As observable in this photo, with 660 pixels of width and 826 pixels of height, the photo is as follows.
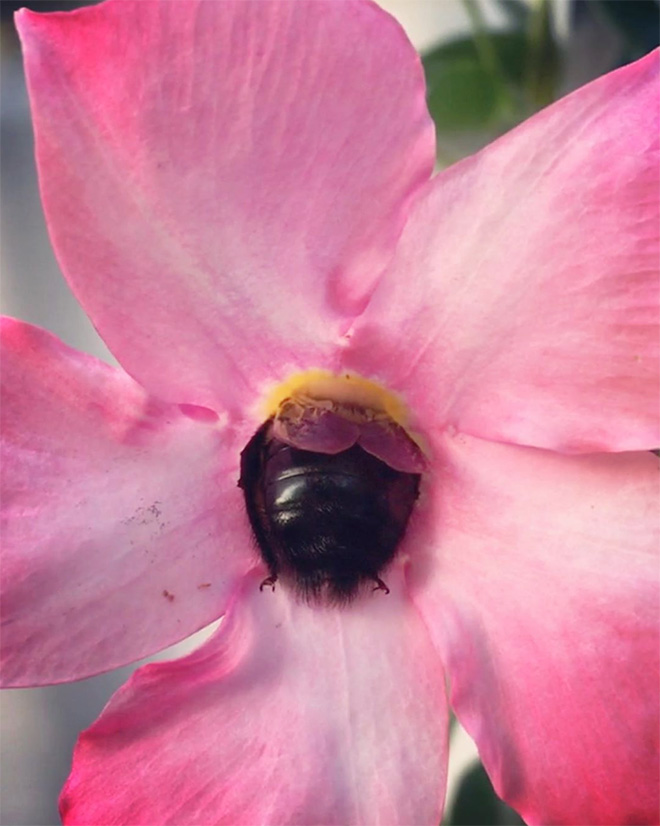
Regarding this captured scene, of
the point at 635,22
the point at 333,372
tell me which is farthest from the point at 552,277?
the point at 635,22

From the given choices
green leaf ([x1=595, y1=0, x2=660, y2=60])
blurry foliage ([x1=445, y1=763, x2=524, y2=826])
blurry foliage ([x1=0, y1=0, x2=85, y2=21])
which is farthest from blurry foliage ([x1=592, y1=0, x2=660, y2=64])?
blurry foliage ([x1=445, y1=763, x2=524, y2=826])

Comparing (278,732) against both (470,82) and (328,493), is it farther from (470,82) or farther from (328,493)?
(470,82)

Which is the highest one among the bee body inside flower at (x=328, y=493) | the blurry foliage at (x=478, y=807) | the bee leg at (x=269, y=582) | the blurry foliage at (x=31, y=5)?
the blurry foliage at (x=31, y=5)

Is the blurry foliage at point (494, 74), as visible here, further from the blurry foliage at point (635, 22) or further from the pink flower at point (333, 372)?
the pink flower at point (333, 372)

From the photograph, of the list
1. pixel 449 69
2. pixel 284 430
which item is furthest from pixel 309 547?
pixel 449 69

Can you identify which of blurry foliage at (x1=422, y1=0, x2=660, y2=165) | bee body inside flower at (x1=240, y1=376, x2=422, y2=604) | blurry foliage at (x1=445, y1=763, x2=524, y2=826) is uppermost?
bee body inside flower at (x1=240, y1=376, x2=422, y2=604)

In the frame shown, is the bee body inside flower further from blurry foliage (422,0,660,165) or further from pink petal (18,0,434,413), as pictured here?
blurry foliage (422,0,660,165)

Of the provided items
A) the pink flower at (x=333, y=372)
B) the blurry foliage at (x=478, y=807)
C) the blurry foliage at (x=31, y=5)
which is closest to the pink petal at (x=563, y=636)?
the pink flower at (x=333, y=372)
